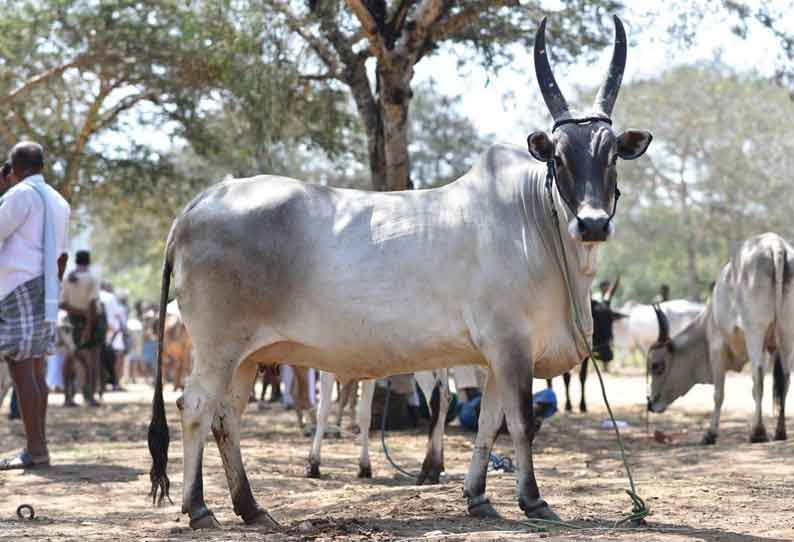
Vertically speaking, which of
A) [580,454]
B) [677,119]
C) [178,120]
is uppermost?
[677,119]

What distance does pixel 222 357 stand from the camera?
6.52 meters

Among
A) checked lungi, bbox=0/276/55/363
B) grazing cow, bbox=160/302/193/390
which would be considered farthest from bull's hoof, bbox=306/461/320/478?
grazing cow, bbox=160/302/193/390

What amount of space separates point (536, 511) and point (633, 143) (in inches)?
79.0

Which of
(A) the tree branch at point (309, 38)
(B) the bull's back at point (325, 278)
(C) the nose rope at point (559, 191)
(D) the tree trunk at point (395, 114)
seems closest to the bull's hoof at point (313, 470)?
(B) the bull's back at point (325, 278)

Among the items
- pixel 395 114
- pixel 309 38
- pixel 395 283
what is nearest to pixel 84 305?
pixel 309 38

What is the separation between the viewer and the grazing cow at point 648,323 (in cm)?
2572

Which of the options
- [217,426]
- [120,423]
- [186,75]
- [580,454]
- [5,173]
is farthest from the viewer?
[186,75]

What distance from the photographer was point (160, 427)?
267 inches

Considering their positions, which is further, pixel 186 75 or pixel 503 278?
pixel 186 75

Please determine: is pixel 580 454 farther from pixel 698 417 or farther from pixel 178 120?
pixel 178 120

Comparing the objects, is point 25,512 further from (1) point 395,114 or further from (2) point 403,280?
(1) point 395,114

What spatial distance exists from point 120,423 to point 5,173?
251 inches

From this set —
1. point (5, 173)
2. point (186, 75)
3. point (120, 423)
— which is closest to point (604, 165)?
point (5, 173)

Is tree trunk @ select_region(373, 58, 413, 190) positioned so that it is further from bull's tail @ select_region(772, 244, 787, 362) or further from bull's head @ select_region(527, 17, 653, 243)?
bull's head @ select_region(527, 17, 653, 243)
